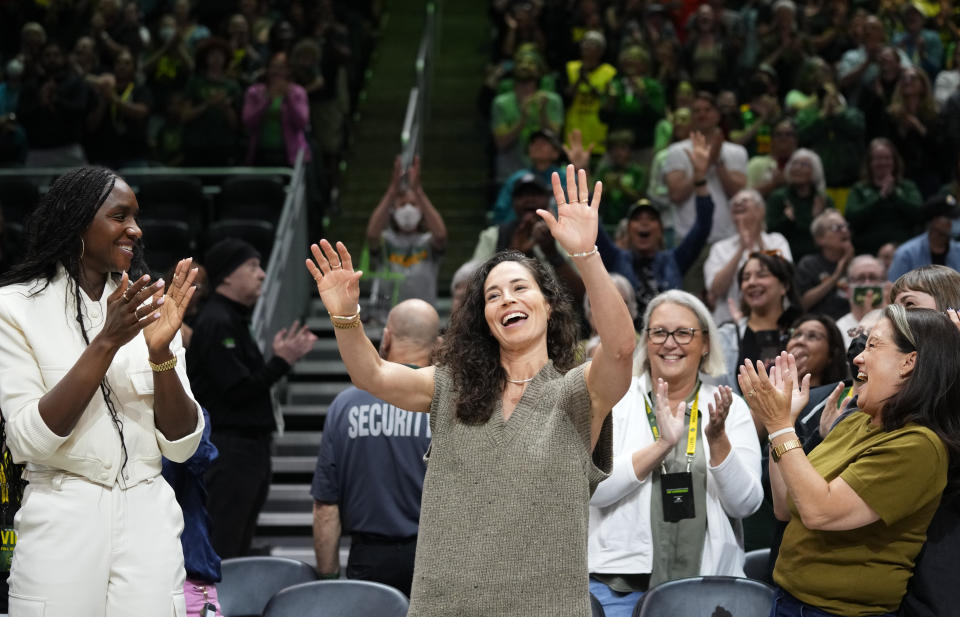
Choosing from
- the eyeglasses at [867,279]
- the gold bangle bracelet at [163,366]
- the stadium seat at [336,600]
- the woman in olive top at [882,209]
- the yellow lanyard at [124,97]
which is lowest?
the stadium seat at [336,600]

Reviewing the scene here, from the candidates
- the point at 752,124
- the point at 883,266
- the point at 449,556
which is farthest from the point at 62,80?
the point at 449,556

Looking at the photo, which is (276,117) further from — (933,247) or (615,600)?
Result: (615,600)

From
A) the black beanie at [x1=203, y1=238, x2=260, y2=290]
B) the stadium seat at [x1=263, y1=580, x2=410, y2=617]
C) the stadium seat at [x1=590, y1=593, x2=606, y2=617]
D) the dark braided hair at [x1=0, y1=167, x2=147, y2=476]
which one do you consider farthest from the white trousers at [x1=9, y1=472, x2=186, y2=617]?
the black beanie at [x1=203, y1=238, x2=260, y2=290]

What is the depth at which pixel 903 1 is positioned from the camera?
411 inches

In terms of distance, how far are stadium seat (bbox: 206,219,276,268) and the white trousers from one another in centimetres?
545

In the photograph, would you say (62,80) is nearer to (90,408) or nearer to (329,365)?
(329,365)

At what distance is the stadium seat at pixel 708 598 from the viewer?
3.72 m

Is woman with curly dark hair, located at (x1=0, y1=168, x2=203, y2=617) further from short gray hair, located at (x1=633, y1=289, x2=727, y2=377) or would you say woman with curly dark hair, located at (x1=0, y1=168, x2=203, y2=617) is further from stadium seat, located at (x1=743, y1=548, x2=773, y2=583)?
stadium seat, located at (x1=743, y1=548, x2=773, y2=583)

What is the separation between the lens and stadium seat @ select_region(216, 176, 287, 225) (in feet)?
28.5

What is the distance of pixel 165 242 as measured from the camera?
8.10 meters

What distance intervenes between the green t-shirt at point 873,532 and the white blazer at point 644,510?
66 centimetres

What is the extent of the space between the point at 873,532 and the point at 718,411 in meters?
0.72

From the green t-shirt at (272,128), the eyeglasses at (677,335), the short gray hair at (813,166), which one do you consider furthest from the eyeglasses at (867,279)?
the green t-shirt at (272,128)

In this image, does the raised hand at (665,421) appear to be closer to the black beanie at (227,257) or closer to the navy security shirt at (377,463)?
the navy security shirt at (377,463)
